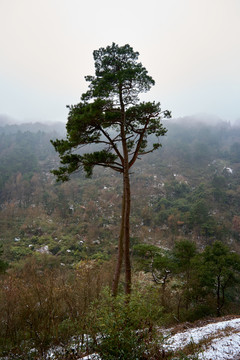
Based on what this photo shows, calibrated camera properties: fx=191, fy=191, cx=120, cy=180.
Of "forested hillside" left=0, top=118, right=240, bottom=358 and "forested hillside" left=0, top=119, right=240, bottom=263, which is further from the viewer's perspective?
"forested hillside" left=0, top=119, right=240, bottom=263

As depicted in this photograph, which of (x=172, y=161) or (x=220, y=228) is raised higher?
(x=172, y=161)

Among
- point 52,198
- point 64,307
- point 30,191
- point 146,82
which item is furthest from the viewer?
point 30,191

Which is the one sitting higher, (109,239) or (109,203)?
(109,203)

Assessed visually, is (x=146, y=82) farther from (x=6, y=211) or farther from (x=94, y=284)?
(x=6, y=211)

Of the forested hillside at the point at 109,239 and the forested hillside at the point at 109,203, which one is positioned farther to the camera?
the forested hillside at the point at 109,203

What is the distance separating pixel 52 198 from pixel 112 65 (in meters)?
32.2

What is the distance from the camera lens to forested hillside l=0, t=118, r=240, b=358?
5.55 m

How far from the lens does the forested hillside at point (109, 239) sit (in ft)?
18.2

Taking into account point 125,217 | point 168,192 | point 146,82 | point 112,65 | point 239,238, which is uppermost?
point 112,65

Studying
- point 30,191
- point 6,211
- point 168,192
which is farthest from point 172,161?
point 6,211

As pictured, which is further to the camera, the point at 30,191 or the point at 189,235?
the point at 30,191

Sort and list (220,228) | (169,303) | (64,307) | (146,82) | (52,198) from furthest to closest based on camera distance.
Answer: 1. (52,198)
2. (220,228)
3. (169,303)
4. (146,82)
5. (64,307)

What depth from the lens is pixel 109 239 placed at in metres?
26.1

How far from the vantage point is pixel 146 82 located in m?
6.95
